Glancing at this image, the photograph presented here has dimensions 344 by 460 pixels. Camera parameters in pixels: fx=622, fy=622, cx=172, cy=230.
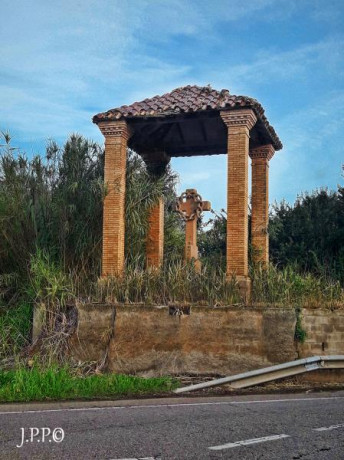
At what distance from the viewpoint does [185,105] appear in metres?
15.9

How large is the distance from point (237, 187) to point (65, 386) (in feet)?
23.1

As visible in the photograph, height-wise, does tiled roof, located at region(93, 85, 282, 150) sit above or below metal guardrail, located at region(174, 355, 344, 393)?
above

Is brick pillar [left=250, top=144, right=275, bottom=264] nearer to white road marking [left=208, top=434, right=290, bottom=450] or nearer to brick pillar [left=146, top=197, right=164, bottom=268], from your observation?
brick pillar [left=146, top=197, right=164, bottom=268]

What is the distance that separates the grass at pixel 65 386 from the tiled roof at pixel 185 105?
23.3 ft

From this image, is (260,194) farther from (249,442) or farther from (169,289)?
(249,442)

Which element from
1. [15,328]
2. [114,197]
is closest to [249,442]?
[15,328]

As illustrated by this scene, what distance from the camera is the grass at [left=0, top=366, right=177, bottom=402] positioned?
10.1 m

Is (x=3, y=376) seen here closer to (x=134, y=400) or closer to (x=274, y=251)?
(x=134, y=400)

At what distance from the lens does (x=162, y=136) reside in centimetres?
1922

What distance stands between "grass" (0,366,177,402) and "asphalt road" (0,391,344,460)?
0.67 m

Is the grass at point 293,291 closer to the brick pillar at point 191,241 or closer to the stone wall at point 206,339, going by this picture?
the stone wall at point 206,339

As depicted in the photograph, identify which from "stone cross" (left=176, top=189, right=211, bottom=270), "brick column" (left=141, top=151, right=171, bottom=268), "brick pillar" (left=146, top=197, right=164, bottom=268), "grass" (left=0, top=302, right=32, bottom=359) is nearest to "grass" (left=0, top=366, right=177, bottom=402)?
"grass" (left=0, top=302, right=32, bottom=359)

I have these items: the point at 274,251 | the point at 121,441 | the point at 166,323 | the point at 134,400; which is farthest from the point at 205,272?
the point at 274,251

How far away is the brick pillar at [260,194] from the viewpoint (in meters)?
18.8
